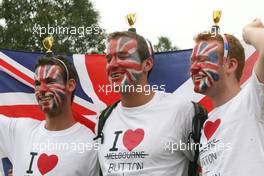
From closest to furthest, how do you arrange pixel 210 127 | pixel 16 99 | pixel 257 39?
1. pixel 257 39
2. pixel 210 127
3. pixel 16 99

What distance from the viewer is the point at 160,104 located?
4.70 m

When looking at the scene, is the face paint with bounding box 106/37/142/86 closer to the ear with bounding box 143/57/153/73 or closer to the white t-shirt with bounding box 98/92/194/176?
the ear with bounding box 143/57/153/73

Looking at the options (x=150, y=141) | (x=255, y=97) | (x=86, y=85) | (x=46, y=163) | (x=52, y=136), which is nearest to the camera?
(x=255, y=97)

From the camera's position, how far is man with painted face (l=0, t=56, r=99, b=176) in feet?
16.4

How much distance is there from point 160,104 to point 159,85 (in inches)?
49.4

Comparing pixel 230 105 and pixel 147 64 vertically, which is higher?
pixel 147 64

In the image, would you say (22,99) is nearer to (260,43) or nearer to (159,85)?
(159,85)

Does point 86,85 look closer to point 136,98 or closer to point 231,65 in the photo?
point 136,98

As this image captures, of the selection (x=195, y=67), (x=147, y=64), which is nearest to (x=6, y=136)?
(x=147, y=64)

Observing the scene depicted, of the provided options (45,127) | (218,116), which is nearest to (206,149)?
(218,116)

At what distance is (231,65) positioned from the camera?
4.37m

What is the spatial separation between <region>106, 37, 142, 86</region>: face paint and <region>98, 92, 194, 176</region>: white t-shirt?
262 millimetres

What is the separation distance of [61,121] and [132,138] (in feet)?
3.09

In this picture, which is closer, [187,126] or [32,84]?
[187,126]
